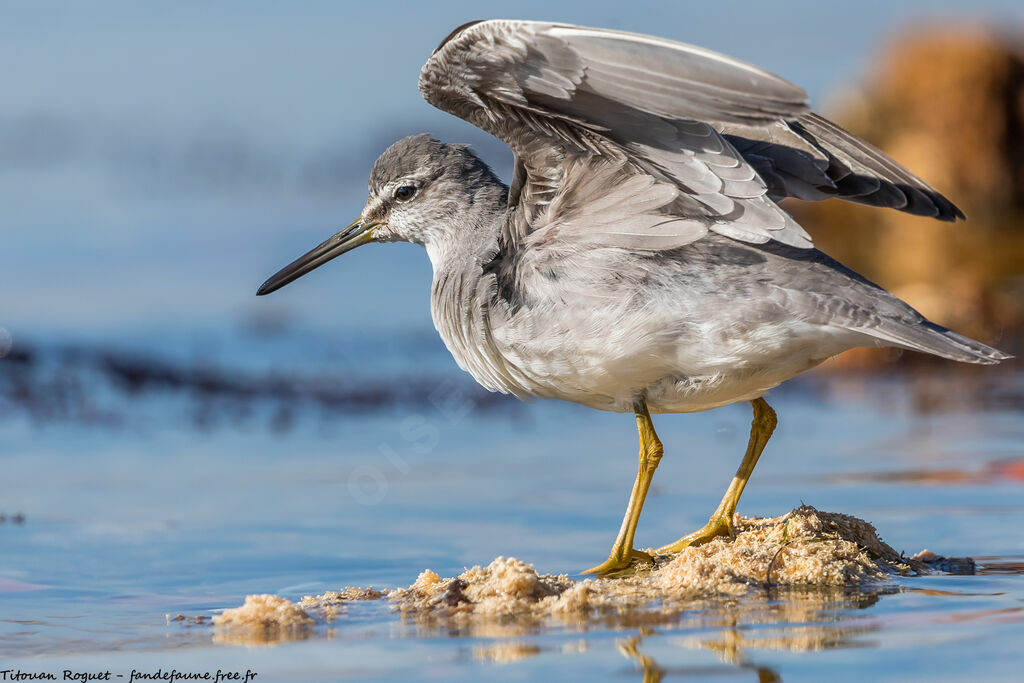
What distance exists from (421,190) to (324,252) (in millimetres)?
736

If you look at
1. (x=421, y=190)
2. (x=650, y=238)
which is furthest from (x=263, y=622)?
(x=421, y=190)

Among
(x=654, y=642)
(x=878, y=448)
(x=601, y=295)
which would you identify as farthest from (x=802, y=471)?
(x=654, y=642)

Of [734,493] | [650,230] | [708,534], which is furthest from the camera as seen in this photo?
[734,493]

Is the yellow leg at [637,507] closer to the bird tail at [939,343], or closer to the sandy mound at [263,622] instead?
the bird tail at [939,343]

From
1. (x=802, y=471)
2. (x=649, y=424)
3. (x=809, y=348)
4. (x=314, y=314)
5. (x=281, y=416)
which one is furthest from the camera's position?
(x=314, y=314)

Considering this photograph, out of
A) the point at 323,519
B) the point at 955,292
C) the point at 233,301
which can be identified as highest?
the point at 233,301

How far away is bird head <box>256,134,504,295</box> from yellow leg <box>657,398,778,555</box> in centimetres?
167

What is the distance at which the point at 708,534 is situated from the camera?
19.5ft

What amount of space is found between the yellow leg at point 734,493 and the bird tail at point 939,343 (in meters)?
1.07

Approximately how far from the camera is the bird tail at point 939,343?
516 cm

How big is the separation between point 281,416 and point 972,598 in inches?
262

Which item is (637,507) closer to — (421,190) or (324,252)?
(421,190)

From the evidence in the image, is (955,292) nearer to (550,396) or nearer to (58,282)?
(550,396)

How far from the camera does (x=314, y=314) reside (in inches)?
616
